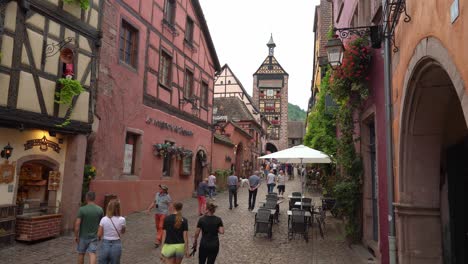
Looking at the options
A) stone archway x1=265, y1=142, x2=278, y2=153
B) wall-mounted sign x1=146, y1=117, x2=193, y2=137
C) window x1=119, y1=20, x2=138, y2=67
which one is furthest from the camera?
stone archway x1=265, y1=142, x2=278, y2=153

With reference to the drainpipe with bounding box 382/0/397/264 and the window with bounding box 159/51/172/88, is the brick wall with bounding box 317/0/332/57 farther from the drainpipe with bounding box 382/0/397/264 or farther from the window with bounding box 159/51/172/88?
the drainpipe with bounding box 382/0/397/264

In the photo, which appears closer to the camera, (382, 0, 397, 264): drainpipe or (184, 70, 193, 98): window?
(382, 0, 397, 264): drainpipe

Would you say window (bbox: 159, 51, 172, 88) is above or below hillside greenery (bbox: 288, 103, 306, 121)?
below

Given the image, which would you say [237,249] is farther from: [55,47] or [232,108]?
[232,108]

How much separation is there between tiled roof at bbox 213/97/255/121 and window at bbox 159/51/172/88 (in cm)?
1992

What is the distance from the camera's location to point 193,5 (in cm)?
1909

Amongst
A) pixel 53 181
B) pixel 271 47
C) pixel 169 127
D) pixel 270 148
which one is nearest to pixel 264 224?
pixel 53 181

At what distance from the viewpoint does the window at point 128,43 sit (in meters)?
12.9

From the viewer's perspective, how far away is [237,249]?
8.90m

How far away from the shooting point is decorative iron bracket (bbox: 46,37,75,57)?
9.12 meters

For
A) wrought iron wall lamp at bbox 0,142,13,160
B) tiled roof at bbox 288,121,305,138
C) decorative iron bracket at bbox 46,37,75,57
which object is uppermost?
tiled roof at bbox 288,121,305,138

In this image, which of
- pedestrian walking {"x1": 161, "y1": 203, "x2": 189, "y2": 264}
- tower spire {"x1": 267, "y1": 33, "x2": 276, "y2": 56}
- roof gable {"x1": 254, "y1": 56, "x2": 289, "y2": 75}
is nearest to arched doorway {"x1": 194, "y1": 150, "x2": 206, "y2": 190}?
pedestrian walking {"x1": 161, "y1": 203, "x2": 189, "y2": 264}

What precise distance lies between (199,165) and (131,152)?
23.9ft

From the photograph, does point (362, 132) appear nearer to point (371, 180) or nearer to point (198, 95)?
point (371, 180)
